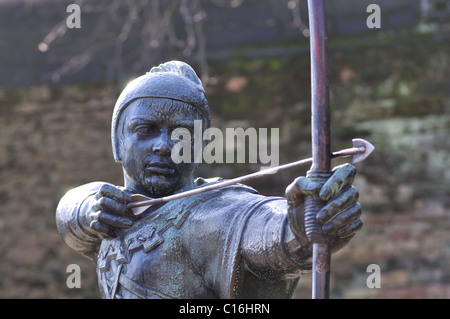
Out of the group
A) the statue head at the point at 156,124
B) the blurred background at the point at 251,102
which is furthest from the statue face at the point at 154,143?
the blurred background at the point at 251,102

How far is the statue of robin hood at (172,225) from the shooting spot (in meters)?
2.96

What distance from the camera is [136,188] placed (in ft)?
11.0

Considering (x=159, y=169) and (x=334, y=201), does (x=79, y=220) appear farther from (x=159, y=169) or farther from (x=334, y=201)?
(x=334, y=201)

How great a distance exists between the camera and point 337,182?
8.44ft

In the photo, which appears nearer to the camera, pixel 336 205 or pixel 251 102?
pixel 336 205

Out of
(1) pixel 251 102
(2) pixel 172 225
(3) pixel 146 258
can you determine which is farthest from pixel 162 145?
(1) pixel 251 102

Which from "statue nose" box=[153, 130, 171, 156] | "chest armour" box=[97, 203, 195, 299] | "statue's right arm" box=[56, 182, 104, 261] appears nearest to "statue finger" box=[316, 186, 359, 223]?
"chest armour" box=[97, 203, 195, 299]

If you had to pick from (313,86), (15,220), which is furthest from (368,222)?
(313,86)

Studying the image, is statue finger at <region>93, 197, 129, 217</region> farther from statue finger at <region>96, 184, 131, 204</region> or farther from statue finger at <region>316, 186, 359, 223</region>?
statue finger at <region>316, 186, 359, 223</region>

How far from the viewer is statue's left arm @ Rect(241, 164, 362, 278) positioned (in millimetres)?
2570

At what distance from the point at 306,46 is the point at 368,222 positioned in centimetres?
150

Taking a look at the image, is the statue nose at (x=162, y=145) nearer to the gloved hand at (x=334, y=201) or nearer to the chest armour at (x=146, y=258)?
the chest armour at (x=146, y=258)

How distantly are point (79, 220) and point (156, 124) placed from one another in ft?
1.43

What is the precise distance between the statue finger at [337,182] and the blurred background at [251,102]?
5182mm
